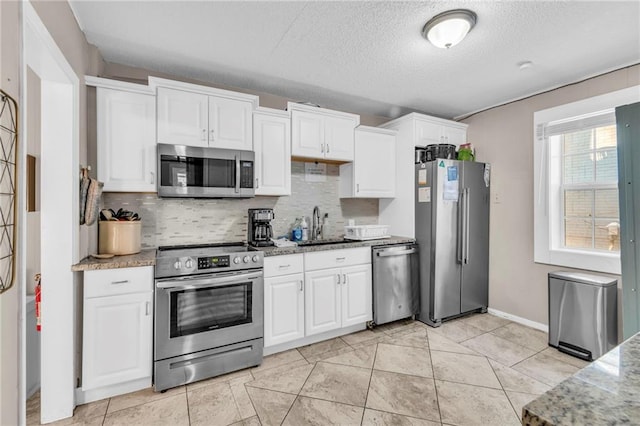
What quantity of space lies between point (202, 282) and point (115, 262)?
1.89ft

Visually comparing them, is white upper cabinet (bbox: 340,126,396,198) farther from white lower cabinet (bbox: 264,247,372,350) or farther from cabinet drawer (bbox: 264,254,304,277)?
cabinet drawer (bbox: 264,254,304,277)

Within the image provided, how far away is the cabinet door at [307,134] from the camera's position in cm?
307

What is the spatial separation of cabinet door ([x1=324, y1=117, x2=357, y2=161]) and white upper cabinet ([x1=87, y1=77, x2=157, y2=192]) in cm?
163

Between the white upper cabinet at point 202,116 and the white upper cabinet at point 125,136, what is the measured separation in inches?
4.0

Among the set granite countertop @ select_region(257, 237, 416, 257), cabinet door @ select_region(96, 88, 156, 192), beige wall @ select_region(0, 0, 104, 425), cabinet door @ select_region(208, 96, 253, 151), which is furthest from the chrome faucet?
beige wall @ select_region(0, 0, 104, 425)

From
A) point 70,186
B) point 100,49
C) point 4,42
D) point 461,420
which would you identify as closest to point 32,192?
point 70,186

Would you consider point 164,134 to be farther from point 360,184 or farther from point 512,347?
point 512,347

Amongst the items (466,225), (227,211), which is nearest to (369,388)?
(227,211)

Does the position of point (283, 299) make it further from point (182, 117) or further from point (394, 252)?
point (182, 117)

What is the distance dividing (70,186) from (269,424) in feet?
6.26

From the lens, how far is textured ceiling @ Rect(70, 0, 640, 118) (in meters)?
1.93

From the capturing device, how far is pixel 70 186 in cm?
192

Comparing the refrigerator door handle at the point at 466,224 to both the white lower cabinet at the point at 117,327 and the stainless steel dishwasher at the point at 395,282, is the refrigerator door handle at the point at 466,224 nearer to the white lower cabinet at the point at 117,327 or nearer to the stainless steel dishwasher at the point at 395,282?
the stainless steel dishwasher at the point at 395,282

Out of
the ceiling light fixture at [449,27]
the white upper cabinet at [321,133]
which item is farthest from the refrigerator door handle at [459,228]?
the ceiling light fixture at [449,27]
